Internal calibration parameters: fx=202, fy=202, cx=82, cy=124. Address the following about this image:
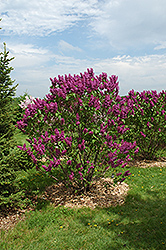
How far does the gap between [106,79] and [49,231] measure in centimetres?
374

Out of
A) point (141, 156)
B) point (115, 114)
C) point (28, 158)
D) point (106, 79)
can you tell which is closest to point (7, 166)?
point (28, 158)

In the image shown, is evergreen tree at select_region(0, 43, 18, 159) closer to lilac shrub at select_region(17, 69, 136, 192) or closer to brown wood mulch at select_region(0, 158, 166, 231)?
lilac shrub at select_region(17, 69, 136, 192)

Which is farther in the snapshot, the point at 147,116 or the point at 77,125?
the point at 147,116

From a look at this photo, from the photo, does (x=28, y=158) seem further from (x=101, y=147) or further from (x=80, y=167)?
(x=101, y=147)

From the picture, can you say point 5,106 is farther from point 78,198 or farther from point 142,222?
point 142,222

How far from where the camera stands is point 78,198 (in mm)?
5223

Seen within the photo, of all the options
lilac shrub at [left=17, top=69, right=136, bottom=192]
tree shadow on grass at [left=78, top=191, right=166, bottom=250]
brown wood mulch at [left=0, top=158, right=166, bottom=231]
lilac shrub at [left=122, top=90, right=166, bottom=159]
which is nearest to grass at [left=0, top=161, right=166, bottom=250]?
tree shadow on grass at [left=78, top=191, right=166, bottom=250]

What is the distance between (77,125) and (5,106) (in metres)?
1.71

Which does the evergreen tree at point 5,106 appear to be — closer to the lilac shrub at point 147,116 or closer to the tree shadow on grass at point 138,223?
the tree shadow on grass at point 138,223

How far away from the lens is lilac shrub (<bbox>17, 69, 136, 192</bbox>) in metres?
4.64

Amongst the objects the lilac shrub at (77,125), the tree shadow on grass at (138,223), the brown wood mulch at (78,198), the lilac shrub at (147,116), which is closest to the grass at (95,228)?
the tree shadow on grass at (138,223)

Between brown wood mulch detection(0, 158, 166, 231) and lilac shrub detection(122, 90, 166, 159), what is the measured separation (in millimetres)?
2322

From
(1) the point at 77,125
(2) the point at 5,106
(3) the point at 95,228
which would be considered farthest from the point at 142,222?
(2) the point at 5,106

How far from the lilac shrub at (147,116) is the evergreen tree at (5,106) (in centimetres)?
412
